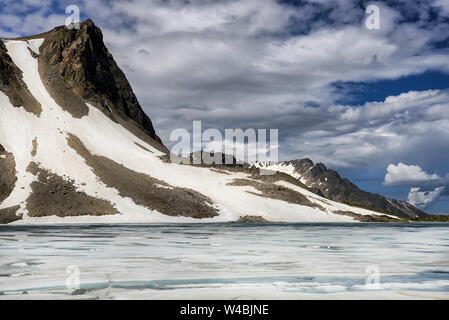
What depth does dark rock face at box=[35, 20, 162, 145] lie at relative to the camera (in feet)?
476

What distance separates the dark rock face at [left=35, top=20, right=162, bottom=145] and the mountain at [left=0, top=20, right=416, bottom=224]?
1.57ft

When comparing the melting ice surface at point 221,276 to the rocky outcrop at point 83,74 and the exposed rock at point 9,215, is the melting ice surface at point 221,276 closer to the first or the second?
the exposed rock at point 9,215

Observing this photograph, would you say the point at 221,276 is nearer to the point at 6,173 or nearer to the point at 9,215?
the point at 9,215

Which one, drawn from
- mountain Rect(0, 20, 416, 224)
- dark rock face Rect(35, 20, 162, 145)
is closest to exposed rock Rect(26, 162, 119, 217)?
mountain Rect(0, 20, 416, 224)

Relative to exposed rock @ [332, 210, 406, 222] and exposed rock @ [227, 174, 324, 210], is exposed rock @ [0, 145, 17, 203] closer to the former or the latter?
exposed rock @ [227, 174, 324, 210]

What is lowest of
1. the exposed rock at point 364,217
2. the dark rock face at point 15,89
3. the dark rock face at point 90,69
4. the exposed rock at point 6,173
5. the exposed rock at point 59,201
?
the exposed rock at point 364,217

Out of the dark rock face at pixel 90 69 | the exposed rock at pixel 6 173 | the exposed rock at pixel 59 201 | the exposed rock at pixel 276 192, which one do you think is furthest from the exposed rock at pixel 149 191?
the dark rock face at pixel 90 69

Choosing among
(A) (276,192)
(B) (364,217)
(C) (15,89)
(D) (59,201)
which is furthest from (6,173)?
(B) (364,217)

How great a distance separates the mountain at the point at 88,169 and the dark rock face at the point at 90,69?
48 centimetres

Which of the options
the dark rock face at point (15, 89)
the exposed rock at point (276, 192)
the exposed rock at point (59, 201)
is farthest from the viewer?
the dark rock face at point (15, 89)

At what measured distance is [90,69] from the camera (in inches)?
6156

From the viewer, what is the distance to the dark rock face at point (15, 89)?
398 feet

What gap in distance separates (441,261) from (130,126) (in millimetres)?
138538

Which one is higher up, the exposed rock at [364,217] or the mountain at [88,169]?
the mountain at [88,169]
